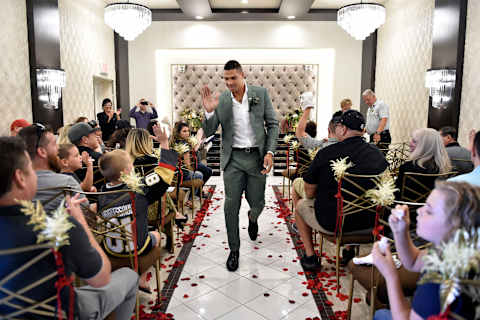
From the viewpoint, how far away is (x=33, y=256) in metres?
1.08

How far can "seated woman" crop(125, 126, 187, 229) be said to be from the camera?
6.85 ft

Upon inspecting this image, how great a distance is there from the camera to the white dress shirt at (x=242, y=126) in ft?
9.58

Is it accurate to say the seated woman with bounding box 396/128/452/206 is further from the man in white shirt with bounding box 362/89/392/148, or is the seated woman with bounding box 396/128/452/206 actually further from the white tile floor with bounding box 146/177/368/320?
the man in white shirt with bounding box 362/89/392/148

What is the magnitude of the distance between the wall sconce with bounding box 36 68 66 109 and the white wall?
326 centimetres

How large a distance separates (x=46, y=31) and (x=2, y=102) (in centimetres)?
140

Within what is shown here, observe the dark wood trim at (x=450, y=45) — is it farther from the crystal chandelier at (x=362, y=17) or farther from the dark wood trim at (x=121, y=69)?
the dark wood trim at (x=121, y=69)

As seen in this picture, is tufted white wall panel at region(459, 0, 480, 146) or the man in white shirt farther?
the man in white shirt

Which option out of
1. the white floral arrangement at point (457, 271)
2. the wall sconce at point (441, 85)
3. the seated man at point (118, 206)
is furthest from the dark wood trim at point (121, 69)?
the white floral arrangement at point (457, 271)

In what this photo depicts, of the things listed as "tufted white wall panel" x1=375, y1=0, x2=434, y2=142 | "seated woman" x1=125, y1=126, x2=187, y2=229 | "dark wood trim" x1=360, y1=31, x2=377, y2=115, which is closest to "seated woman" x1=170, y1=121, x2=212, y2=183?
"seated woman" x1=125, y1=126, x2=187, y2=229

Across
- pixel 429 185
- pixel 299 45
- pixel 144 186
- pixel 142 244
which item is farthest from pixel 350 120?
pixel 299 45

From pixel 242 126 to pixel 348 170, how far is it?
1.00 m

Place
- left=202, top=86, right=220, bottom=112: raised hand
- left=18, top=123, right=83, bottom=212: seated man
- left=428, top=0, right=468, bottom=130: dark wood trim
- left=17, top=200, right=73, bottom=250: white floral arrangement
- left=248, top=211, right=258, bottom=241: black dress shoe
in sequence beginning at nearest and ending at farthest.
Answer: left=17, top=200, right=73, bottom=250: white floral arrangement < left=18, top=123, right=83, bottom=212: seated man < left=202, top=86, right=220, bottom=112: raised hand < left=248, top=211, right=258, bottom=241: black dress shoe < left=428, top=0, right=468, bottom=130: dark wood trim

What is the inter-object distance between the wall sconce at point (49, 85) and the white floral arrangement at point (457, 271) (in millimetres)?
5225

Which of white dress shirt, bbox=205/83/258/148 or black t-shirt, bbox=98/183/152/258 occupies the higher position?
white dress shirt, bbox=205/83/258/148
